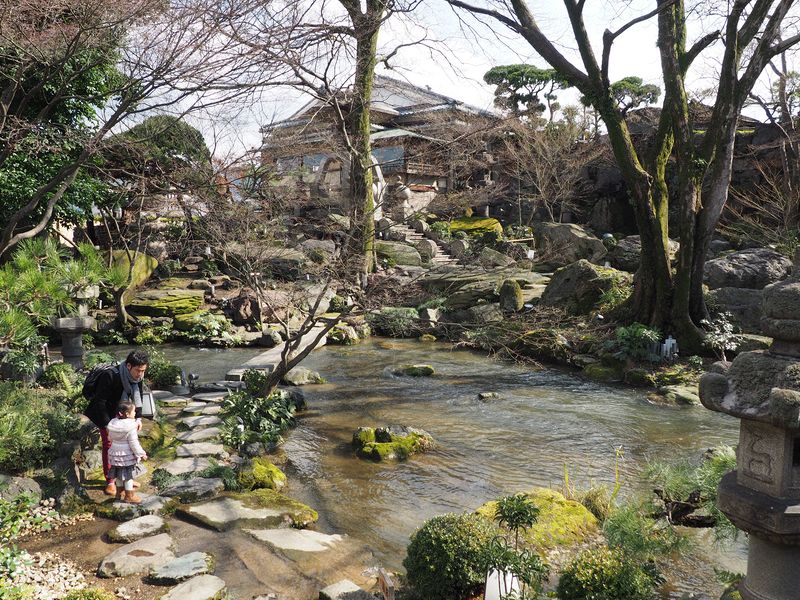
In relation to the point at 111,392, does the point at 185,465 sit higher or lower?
lower

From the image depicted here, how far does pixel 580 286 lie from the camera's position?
54.3 feet

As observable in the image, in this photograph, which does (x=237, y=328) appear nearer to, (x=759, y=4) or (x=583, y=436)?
(x=583, y=436)

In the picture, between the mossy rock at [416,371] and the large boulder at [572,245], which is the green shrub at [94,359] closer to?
the mossy rock at [416,371]

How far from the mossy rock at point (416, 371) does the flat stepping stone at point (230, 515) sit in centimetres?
717

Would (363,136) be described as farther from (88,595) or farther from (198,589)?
(88,595)

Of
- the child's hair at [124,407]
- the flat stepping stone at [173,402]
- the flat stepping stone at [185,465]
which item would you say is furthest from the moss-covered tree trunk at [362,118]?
the child's hair at [124,407]

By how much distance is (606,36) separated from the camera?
39.9 feet

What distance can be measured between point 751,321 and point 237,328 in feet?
40.5

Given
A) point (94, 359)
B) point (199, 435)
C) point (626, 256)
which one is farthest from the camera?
point (626, 256)

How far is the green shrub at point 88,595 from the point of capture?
11.9 ft

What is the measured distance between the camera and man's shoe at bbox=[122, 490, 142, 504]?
5.46 metres

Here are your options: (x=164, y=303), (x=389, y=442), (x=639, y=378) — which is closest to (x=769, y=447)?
(x=389, y=442)

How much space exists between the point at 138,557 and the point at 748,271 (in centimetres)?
1551

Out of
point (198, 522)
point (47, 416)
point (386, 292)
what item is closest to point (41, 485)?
point (47, 416)
